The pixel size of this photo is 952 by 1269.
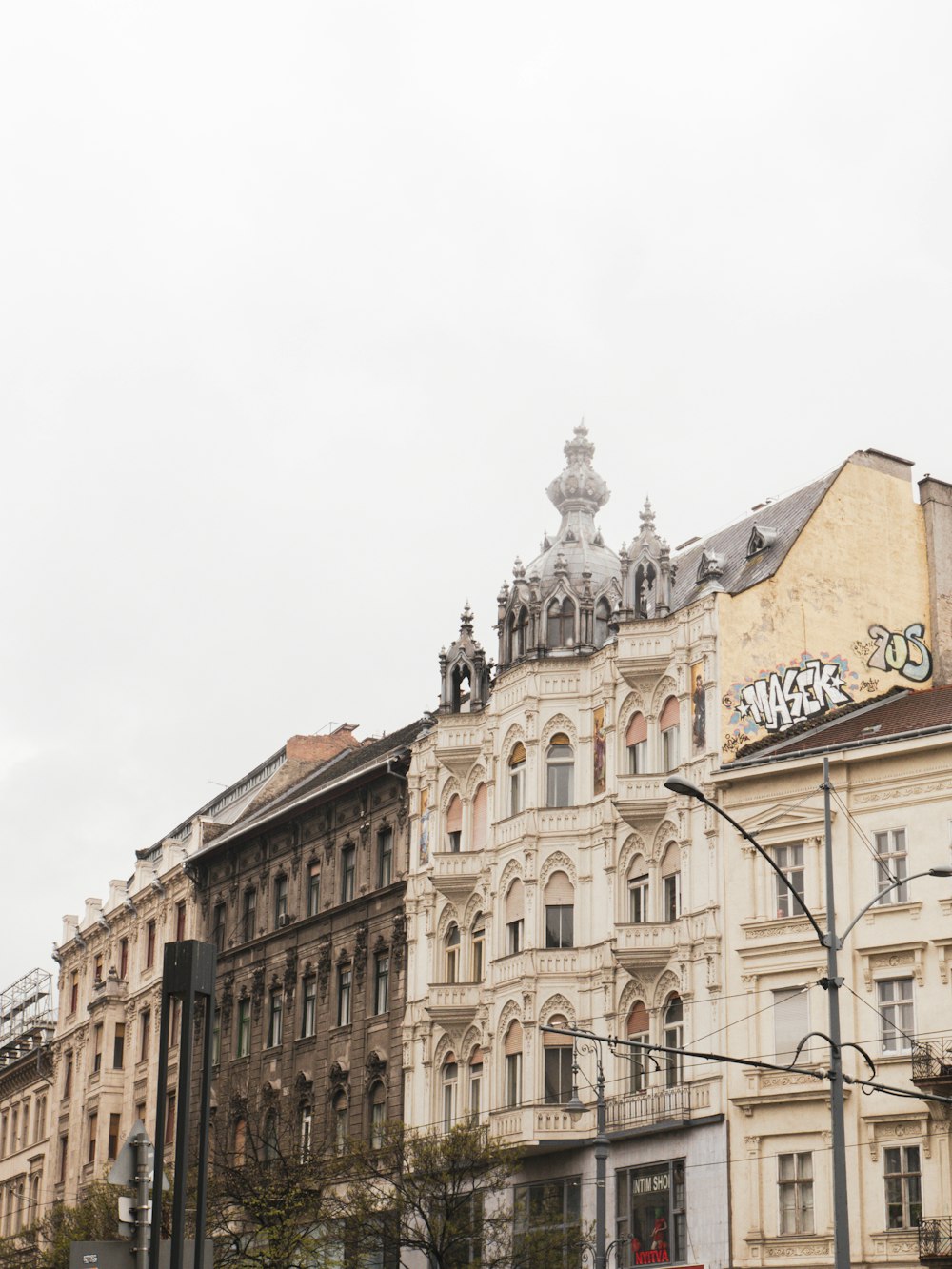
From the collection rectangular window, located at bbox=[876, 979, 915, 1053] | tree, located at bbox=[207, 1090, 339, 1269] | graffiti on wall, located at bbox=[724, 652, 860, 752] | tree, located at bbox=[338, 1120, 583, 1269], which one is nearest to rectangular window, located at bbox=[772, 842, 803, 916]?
rectangular window, located at bbox=[876, 979, 915, 1053]

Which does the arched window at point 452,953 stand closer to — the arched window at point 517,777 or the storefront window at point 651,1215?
the arched window at point 517,777

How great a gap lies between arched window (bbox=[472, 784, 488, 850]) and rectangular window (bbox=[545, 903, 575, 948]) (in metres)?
3.71

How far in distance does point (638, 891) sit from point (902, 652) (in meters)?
9.38

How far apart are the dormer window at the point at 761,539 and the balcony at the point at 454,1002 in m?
13.2

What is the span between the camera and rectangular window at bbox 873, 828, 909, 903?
4069cm

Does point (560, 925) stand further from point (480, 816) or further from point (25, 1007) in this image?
point (25, 1007)

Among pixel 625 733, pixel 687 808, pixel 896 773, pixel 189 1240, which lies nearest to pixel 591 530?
pixel 625 733

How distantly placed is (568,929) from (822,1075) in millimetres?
21783

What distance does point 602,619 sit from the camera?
50375 mm

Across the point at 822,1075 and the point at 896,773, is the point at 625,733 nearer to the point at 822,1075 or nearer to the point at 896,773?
the point at 896,773

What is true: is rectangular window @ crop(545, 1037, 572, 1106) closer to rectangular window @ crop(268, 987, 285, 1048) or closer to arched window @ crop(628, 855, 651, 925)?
arched window @ crop(628, 855, 651, 925)

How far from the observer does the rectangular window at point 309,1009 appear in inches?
2249

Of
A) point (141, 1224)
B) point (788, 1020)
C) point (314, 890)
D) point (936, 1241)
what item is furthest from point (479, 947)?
point (141, 1224)

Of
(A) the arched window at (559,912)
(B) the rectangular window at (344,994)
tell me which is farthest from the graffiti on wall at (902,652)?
(B) the rectangular window at (344,994)
